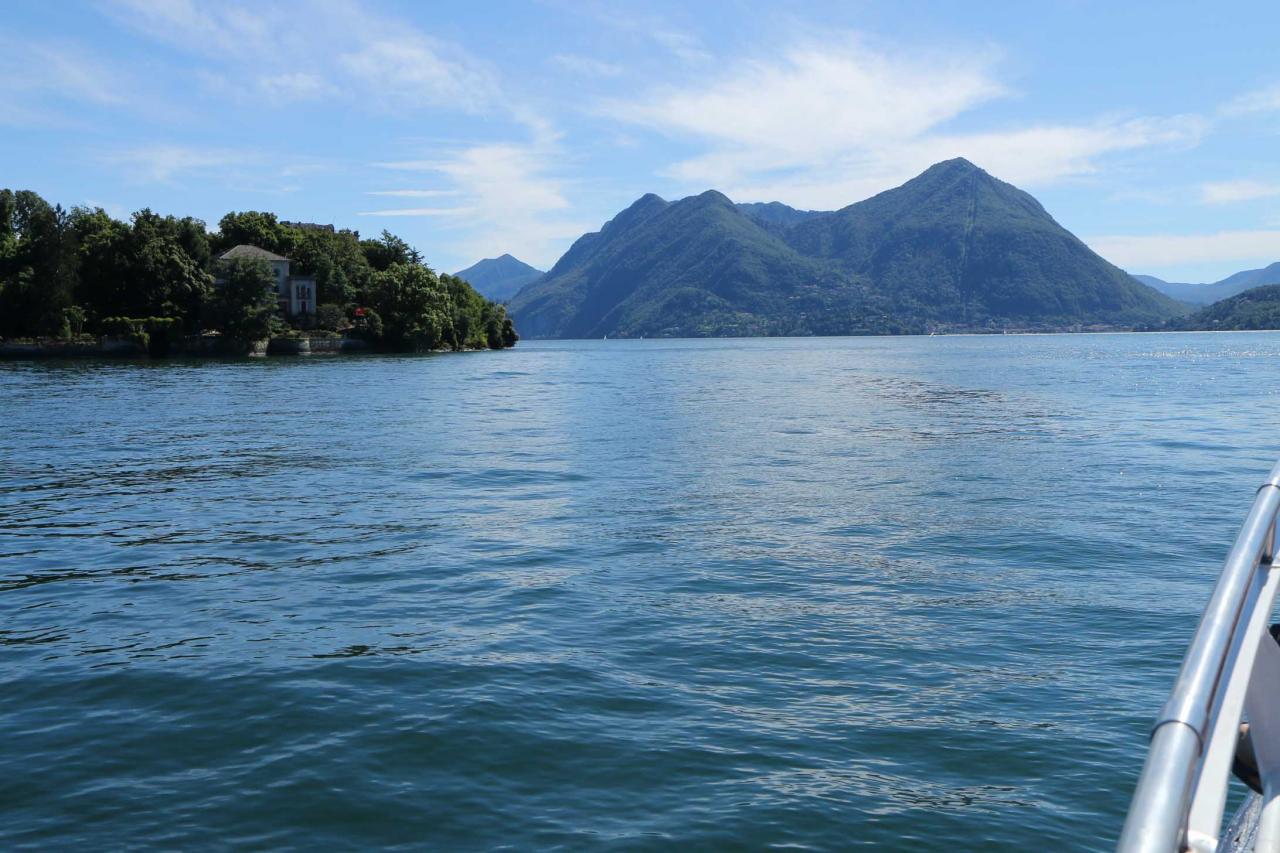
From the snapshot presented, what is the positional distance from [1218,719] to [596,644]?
27.1ft

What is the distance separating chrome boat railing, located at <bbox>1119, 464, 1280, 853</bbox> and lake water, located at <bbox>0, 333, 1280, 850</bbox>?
11.1 feet

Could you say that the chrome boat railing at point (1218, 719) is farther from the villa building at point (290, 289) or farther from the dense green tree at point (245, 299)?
the villa building at point (290, 289)

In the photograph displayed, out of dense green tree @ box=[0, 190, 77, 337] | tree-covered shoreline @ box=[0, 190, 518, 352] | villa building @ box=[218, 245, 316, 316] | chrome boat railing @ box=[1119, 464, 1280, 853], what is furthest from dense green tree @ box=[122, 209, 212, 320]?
chrome boat railing @ box=[1119, 464, 1280, 853]

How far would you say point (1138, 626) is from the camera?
1115 centimetres

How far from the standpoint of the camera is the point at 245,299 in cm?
11319

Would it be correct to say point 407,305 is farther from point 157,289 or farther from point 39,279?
point 39,279

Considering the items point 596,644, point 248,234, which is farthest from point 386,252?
point 596,644

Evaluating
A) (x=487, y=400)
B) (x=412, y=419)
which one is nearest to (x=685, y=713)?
(x=412, y=419)

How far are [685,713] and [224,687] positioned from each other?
438 cm

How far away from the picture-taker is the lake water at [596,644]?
702 cm

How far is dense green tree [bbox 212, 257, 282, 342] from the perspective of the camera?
11312 cm

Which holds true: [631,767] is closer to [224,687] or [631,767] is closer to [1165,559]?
[224,687]

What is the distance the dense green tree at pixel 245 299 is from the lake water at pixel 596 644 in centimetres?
9186

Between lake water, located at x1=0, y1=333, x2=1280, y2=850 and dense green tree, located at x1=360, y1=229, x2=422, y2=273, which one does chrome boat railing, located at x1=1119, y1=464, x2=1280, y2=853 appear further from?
dense green tree, located at x1=360, y1=229, x2=422, y2=273
